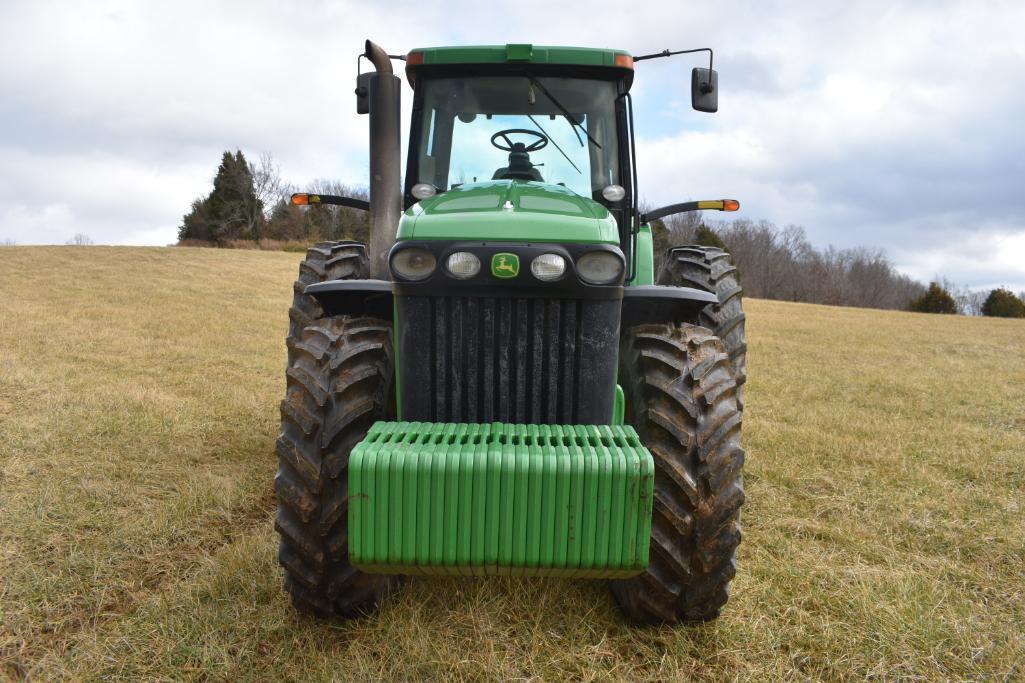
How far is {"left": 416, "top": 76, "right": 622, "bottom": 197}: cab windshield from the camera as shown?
379cm

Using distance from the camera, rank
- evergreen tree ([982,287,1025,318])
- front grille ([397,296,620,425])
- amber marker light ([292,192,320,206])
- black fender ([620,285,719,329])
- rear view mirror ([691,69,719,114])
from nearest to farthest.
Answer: front grille ([397,296,620,425]) → black fender ([620,285,719,329]) → rear view mirror ([691,69,719,114]) → amber marker light ([292,192,320,206]) → evergreen tree ([982,287,1025,318])

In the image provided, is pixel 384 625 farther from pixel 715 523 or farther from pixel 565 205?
pixel 565 205

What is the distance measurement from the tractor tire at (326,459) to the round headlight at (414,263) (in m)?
0.37

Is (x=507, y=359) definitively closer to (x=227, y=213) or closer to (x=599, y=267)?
(x=599, y=267)

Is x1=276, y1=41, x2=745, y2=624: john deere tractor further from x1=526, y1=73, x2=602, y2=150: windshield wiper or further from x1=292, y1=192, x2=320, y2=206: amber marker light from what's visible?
x1=292, y1=192, x2=320, y2=206: amber marker light

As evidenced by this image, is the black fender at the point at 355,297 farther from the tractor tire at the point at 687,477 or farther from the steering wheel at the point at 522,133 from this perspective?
the steering wheel at the point at 522,133

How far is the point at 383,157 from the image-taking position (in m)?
3.51

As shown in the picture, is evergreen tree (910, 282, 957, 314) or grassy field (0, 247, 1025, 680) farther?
evergreen tree (910, 282, 957, 314)

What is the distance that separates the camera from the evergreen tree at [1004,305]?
129 ft

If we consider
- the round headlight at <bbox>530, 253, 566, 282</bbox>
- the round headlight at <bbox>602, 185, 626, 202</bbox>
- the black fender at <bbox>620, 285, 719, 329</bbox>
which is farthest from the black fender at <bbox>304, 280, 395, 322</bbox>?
the round headlight at <bbox>602, 185, 626, 202</bbox>

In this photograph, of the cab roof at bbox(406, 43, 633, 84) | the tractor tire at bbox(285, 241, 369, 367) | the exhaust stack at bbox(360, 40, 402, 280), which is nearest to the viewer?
the exhaust stack at bbox(360, 40, 402, 280)

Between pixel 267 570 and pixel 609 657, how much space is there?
1.64m

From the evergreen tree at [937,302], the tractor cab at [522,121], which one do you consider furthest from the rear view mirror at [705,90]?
the evergreen tree at [937,302]

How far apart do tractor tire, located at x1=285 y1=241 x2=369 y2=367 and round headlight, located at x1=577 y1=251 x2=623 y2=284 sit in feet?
6.93
